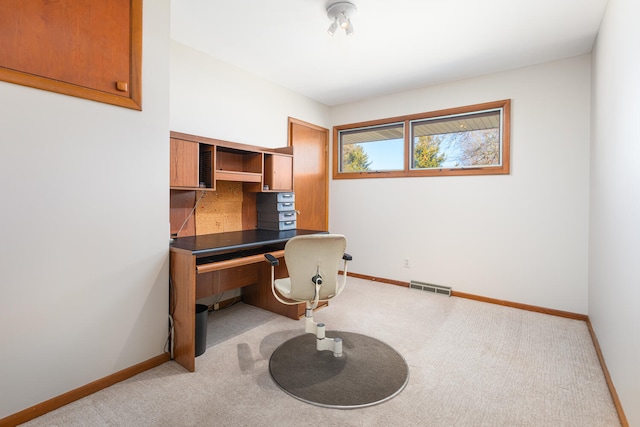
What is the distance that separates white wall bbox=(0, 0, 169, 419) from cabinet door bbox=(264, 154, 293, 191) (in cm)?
118

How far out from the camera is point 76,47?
5.57ft

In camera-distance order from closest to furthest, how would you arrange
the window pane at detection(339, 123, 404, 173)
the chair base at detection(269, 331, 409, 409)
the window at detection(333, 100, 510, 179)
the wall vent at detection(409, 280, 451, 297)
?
the chair base at detection(269, 331, 409, 409), the window at detection(333, 100, 510, 179), the wall vent at detection(409, 280, 451, 297), the window pane at detection(339, 123, 404, 173)

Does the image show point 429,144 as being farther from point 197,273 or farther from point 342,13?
point 197,273

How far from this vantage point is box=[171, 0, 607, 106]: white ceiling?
225 cm

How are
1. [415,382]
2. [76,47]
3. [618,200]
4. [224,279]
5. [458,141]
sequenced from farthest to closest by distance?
1. [458,141]
2. [224,279]
3. [415,382]
4. [618,200]
5. [76,47]

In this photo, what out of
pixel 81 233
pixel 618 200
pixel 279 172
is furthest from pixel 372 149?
pixel 81 233

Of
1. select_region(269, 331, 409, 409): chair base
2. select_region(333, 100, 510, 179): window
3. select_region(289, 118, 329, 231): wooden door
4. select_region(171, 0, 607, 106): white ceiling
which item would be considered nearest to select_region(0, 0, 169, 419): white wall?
select_region(171, 0, 607, 106): white ceiling

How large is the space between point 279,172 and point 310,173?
3.82 feet

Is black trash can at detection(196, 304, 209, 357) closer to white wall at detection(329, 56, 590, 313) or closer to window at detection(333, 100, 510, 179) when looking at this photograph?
white wall at detection(329, 56, 590, 313)

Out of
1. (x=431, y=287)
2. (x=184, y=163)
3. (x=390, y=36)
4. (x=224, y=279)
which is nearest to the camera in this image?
(x=184, y=163)

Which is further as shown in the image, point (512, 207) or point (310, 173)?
point (310, 173)

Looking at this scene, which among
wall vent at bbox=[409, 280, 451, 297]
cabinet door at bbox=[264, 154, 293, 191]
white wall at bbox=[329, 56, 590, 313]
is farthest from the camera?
Answer: wall vent at bbox=[409, 280, 451, 297]

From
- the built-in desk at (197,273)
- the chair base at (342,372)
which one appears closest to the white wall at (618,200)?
the chair base at (342,372)

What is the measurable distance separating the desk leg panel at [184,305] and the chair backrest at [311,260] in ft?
2.12
